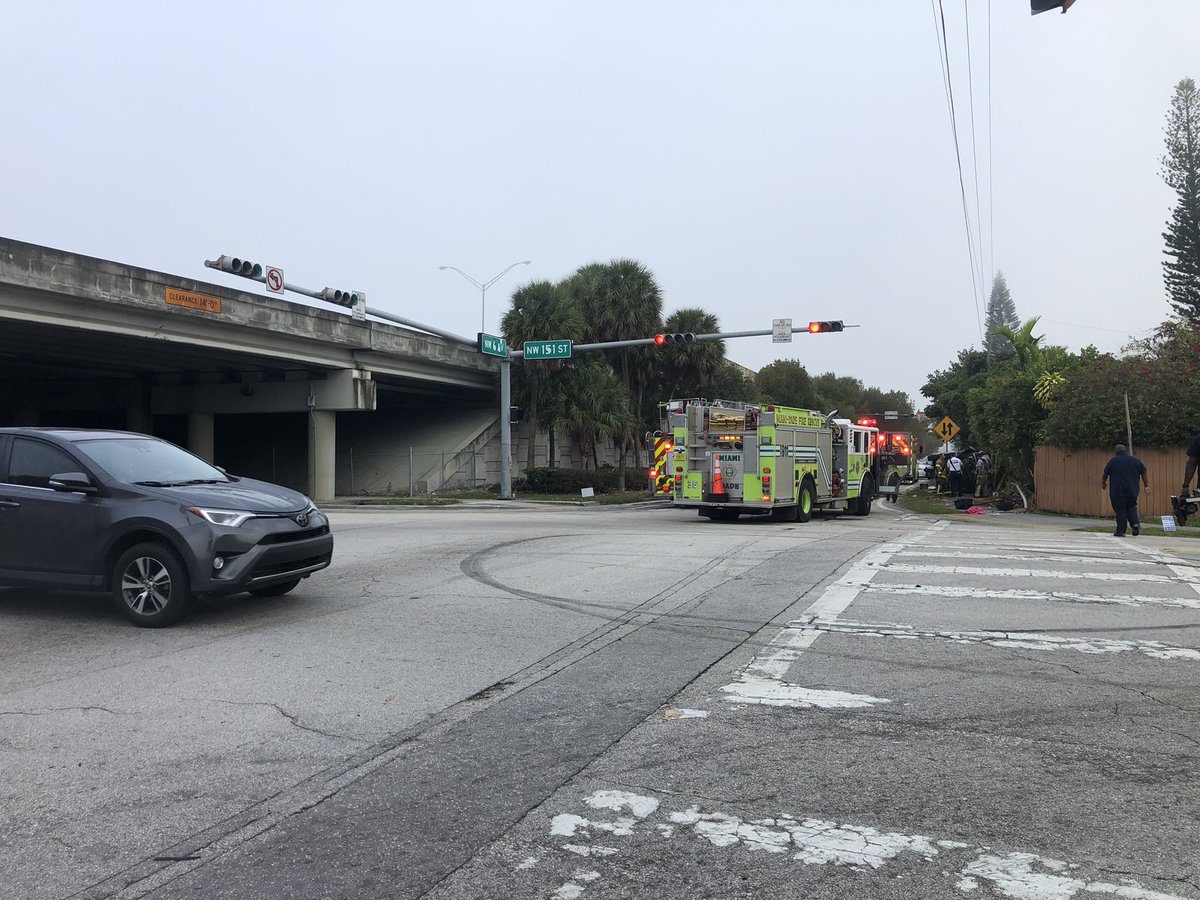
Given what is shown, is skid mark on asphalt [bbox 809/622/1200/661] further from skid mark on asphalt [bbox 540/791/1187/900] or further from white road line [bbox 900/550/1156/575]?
white road line [bbox 900/550/1156/575]

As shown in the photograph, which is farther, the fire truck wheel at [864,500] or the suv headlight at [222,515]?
the fire truck wheel at [864,500]

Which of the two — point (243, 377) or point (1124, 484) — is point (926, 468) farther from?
point (1124, 484)

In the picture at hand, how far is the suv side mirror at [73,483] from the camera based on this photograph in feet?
26.4

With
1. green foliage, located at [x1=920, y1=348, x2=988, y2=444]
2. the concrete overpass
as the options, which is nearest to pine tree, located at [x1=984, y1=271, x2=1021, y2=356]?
green foliage, located at [x1=920, y1=348, x2=988, y2=444]

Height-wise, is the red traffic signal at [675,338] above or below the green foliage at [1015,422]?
above

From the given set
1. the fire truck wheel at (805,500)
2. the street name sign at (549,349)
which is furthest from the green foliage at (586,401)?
the fire truck wheel at (805,500)

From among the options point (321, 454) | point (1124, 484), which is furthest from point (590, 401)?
point (1124, 484)

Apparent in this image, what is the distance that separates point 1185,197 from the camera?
165 feet

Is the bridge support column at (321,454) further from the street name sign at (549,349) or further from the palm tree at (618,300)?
the palm tree at (618,300)

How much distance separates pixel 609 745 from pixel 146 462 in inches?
228

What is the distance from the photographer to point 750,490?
20094 millimetres

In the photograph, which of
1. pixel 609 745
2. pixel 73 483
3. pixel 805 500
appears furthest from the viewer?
pixel 805 500

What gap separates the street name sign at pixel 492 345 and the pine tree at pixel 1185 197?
3846 cm

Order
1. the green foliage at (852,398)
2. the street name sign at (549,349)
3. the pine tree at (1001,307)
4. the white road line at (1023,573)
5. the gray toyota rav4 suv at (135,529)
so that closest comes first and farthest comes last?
the gray toyota rav4 suv at (135,529) → the white road line at (1023,573) → the street name sign at (549,349) → the green foliage at (852,398) → the pine tree at (1001,307)
